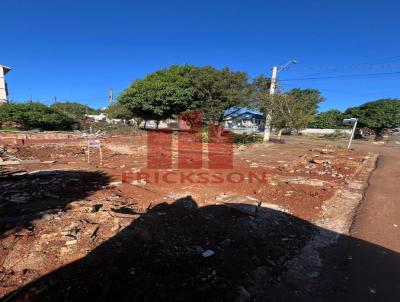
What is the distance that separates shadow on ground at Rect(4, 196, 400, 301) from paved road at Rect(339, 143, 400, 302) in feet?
0.15

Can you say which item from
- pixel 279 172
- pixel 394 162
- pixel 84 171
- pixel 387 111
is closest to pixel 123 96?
pixel 84 171

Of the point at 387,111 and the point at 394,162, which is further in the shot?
the point at 387,111

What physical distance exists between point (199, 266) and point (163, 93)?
17.0 m

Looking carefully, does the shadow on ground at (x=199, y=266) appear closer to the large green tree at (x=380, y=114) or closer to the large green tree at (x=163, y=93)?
the large green tree at (x=163, y=93)

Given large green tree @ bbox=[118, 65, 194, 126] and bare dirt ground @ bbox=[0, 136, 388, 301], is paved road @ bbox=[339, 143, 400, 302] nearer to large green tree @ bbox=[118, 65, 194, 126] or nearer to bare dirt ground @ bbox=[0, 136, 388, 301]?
bare dirt ground @ bbox=[0, 136, 388, 301]

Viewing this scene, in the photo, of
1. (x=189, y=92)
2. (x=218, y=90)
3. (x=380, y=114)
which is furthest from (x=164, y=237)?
(x=380, y=114)

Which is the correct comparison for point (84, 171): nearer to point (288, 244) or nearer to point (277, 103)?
point (288, 244)

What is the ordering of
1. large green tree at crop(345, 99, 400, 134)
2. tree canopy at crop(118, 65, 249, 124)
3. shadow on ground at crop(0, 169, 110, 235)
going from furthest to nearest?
large green tree at crop(345, 99, 400, 134)
tree canopy at crop(118, 65, 249, 124)
shadow on ground at crop(0, 169, 110, 235)

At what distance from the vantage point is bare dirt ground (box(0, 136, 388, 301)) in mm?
2822

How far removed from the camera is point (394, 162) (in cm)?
1190

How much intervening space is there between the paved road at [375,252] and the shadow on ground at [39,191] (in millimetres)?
4649

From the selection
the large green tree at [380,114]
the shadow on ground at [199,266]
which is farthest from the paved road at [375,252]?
the large green tree at [380,114]

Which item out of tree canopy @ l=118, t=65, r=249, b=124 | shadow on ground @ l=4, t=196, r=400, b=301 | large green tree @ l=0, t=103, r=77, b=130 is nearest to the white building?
large green tree @ l=0, t=103, r=77, b=130

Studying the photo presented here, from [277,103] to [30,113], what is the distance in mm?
18263
